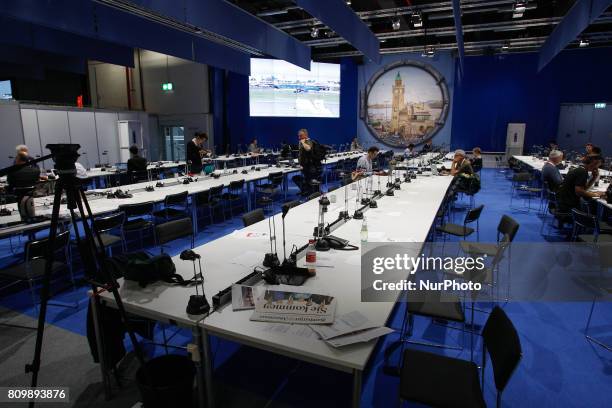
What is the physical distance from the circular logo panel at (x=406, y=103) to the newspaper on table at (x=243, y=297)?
14368 millimetres

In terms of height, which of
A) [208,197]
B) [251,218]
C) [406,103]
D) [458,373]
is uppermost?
[406,103]

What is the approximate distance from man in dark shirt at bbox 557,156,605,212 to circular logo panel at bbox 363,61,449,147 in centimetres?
993

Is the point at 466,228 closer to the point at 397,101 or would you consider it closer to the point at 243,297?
the point at 243,297

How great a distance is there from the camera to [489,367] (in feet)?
8.59

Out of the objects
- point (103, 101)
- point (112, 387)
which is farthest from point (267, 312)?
point (103, 101)

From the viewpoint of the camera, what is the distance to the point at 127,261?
227 centimetres

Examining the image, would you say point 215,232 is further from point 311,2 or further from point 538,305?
point 538,305

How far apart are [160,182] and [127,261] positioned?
14.4 ft

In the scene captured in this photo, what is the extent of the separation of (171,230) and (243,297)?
171 cm

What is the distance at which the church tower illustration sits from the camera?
1510cm

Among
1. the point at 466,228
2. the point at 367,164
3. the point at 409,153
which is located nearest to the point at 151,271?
the point at 466,228

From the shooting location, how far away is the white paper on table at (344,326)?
66.0 inches

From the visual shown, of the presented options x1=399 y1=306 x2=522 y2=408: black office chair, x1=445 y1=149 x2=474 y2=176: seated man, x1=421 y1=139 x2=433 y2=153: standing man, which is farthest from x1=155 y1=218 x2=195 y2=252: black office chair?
x1=421 y1=139 x2=433 y2=153: standing man

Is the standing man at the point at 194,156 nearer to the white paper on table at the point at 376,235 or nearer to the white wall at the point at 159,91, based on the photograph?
the white paper on table at the point at 376,235
